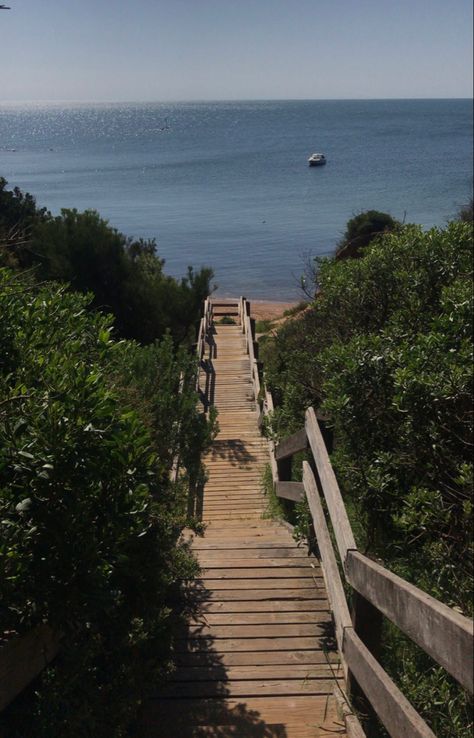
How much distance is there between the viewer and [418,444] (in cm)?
406

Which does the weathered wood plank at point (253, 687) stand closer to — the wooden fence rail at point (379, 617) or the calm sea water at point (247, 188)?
the wooden fence rail at point (379, 617)

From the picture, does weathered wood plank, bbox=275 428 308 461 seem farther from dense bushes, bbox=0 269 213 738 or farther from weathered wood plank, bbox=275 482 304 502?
dense bushes, bbox=0 269 213 738

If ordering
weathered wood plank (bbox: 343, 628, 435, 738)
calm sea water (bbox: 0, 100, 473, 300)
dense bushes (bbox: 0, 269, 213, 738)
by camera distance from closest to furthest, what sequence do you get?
weathered wood plank (bbox: 343, 628, 435, 738)
dense bushes (bbox: 0, 269, 213, 738)
calm sea water (bbox: 0, 100, 473, 300)

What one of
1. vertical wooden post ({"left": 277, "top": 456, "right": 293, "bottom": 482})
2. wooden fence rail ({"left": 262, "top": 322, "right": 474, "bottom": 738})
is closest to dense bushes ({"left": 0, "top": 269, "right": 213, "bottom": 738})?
wooden fence rail ({"left": 262, "top": 322, "right": 474, "bottom": 738})

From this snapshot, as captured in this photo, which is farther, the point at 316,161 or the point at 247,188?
the point at 316,161

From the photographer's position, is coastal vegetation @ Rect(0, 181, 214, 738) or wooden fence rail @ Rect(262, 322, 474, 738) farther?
coastal vegetation @ Rect(0, 181, 214, 738)

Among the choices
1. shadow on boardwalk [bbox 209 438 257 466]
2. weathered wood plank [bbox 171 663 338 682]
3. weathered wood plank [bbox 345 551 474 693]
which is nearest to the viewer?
weathered wood plank [bbox 345 551 474 693]

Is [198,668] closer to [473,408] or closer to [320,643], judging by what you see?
[320,643]

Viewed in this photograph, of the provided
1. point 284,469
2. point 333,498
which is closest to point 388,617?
point 333,498

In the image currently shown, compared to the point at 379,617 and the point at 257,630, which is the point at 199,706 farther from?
the point at 379,617

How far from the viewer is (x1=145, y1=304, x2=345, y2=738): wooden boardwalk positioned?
3.09 metres

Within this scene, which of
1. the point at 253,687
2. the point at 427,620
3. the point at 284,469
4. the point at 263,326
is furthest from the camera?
the point at 263,326

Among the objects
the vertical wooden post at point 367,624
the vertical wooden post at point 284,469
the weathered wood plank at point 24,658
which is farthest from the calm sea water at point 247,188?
the vertical wooden post at point 367,624

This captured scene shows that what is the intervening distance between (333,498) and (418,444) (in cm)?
103
